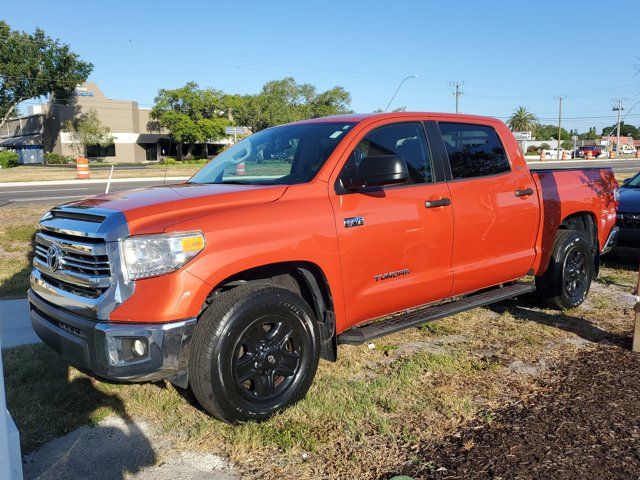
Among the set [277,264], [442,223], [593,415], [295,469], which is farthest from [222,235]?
[593,415]

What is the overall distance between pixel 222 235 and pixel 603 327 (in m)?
4.13

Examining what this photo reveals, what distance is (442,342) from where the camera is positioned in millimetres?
5168

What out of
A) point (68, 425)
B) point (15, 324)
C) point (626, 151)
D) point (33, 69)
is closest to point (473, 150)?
point (68, 425)

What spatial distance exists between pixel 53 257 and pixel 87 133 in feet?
200

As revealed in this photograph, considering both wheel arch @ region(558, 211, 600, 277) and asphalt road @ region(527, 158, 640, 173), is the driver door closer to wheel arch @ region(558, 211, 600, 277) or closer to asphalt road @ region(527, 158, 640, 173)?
wheel arch @ region(558, 211, 600, 277)

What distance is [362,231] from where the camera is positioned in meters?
3.96

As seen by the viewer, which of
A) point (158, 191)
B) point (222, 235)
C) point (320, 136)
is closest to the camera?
point (222, 235)

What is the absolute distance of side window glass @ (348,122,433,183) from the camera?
4336mm

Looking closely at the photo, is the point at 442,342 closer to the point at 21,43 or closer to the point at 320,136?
the point at 320,136

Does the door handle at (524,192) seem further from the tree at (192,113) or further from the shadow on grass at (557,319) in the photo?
the tree at (192,113)

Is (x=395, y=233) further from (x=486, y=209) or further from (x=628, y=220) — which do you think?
(x=628, y=220)

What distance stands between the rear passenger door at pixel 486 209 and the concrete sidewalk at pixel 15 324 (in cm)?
395

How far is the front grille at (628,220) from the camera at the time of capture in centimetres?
787

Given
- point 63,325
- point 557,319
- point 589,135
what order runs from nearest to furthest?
1. point 63,325
2. point 557,319
3. point 589,135
